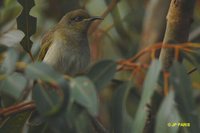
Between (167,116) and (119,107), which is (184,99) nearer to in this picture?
(167,116)

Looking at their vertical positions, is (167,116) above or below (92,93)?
below

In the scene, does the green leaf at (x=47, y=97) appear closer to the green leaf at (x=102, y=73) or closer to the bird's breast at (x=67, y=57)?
the green leaf at (x=102, y=73)

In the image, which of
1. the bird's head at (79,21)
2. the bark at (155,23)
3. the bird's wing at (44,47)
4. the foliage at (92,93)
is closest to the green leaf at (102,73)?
the foliage at (92,93)

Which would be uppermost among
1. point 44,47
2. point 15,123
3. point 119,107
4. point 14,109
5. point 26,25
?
point 26,25

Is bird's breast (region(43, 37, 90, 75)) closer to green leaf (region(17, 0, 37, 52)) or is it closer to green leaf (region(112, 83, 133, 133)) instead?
green leaf (region(17, 0, 37, 52))

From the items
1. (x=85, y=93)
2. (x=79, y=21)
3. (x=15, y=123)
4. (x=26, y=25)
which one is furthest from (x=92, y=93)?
(x=79, y=21)

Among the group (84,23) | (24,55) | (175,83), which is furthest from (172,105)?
(84,23)
